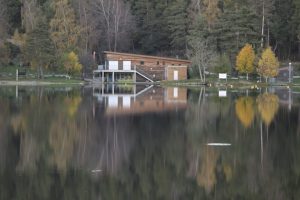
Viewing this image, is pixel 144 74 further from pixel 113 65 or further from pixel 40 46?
pixel 40 46

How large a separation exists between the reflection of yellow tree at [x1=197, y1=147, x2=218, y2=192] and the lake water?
0.08 feet

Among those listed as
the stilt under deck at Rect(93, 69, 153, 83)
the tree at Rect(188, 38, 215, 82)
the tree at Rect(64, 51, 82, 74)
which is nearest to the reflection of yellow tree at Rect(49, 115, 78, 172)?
the tree at Rect(188, 38, 215, 82)

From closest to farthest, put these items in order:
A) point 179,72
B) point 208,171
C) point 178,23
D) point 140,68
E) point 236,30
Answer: point 208,171 → point 236,30 → point 179,72 → point 140,68 → point 178,23

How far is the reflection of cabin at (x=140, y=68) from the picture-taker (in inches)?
3366

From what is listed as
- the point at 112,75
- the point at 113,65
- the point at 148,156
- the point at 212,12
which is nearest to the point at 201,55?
the point at 212,12

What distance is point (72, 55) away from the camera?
82.2m

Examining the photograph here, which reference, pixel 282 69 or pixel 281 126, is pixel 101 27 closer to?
pixel 282 69

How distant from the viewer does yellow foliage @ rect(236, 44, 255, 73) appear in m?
77.1

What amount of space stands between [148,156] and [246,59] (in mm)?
61365

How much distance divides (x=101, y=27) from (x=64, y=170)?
80.3 meters

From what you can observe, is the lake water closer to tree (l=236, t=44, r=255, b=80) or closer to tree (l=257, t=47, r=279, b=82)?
tree (l=257, t=47, r=279, b=82)

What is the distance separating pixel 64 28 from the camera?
86.1 m

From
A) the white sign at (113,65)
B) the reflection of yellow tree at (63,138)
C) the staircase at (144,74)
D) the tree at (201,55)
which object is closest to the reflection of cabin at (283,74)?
the tree at (201,55)

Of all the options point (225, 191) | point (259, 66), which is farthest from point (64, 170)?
point (259, 66)
